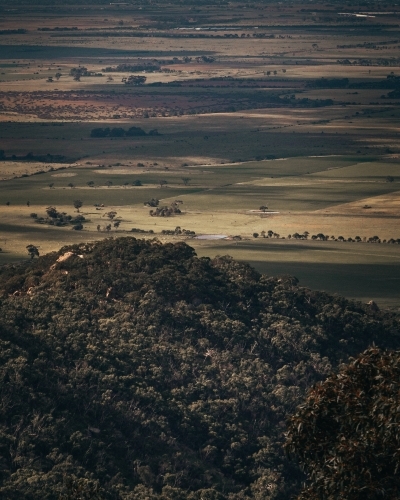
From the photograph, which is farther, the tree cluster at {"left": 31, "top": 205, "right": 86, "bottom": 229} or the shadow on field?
the tree cluster at {"left": 31, "top": 205, "right": 86, "bottom": 229}

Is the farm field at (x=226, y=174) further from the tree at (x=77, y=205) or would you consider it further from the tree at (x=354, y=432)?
the tree at (x=354, y=432)

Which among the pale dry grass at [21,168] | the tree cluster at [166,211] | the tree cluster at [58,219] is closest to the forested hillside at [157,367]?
the tree cluster at [58,219]

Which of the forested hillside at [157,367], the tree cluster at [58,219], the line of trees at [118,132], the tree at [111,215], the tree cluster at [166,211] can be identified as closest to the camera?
the forested hillside at [157,367]

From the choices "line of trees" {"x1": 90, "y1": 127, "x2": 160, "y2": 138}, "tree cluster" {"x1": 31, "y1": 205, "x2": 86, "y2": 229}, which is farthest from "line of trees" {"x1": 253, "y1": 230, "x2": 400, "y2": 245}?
"line of trees" {"x1": 90, "y1": 127, "x2": 160, "y2": 138}

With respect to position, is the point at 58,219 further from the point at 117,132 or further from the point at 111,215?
the point at 117,132

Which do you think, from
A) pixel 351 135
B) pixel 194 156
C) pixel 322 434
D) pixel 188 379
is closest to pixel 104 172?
pixel 194 156

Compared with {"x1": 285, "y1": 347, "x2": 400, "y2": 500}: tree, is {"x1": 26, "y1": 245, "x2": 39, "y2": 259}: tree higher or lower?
lower

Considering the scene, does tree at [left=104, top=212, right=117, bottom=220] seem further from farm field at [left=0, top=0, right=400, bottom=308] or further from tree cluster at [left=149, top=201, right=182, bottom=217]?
tree cluster at [left=149, top=201, right=182, bottom=217]
